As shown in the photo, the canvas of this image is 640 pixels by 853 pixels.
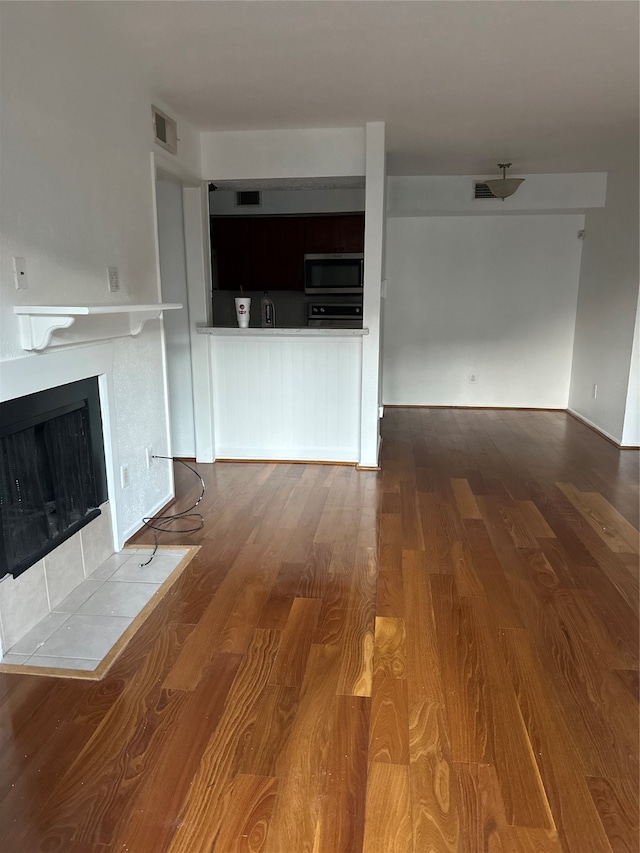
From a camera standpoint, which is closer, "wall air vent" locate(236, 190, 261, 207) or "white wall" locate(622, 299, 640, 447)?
"white wall" locate(622, 299, 640, 447)

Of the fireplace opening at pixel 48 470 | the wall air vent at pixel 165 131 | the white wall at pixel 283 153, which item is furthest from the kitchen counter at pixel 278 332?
the fireplace opening at pixel 48 470

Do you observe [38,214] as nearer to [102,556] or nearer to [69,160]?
[69,160]

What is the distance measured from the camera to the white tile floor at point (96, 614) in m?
2.10

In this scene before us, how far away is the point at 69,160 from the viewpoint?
240cm

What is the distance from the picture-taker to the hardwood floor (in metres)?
1.47

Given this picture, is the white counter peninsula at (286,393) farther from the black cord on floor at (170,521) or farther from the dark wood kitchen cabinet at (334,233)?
the dark wood kitchen cabinet at (334,233)

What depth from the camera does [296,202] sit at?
6172 mm

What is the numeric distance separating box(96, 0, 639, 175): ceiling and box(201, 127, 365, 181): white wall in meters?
0.11

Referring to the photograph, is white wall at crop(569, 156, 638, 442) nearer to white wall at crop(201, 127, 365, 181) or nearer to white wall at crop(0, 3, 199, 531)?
white wall at crop(201, 127, 365, 181)

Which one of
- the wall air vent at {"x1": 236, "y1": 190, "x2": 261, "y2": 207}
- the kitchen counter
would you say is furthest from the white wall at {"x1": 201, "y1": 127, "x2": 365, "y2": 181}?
the wall air vent at {"x1": 236, "y1": 190, "x2": 261, "y2": 207}

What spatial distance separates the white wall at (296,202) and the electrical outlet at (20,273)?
440 cm

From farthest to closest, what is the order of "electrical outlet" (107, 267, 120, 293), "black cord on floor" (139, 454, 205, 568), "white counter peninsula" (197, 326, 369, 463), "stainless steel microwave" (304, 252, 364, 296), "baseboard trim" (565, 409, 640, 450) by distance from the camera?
1. "stainless steel microwave" (304, 252, 364, 296)
2. "baseboard trim" (565, 409, 640, 450)
3. "white counter peninsula" (197, 326, 369, 463)
4. "black cord on floor" (139, 454, 205, 568)
5. "electrical outlet" (107, 267, 120, 293)

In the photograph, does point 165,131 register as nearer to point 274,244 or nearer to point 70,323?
point 70,323

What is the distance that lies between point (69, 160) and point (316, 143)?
2.13 metres
